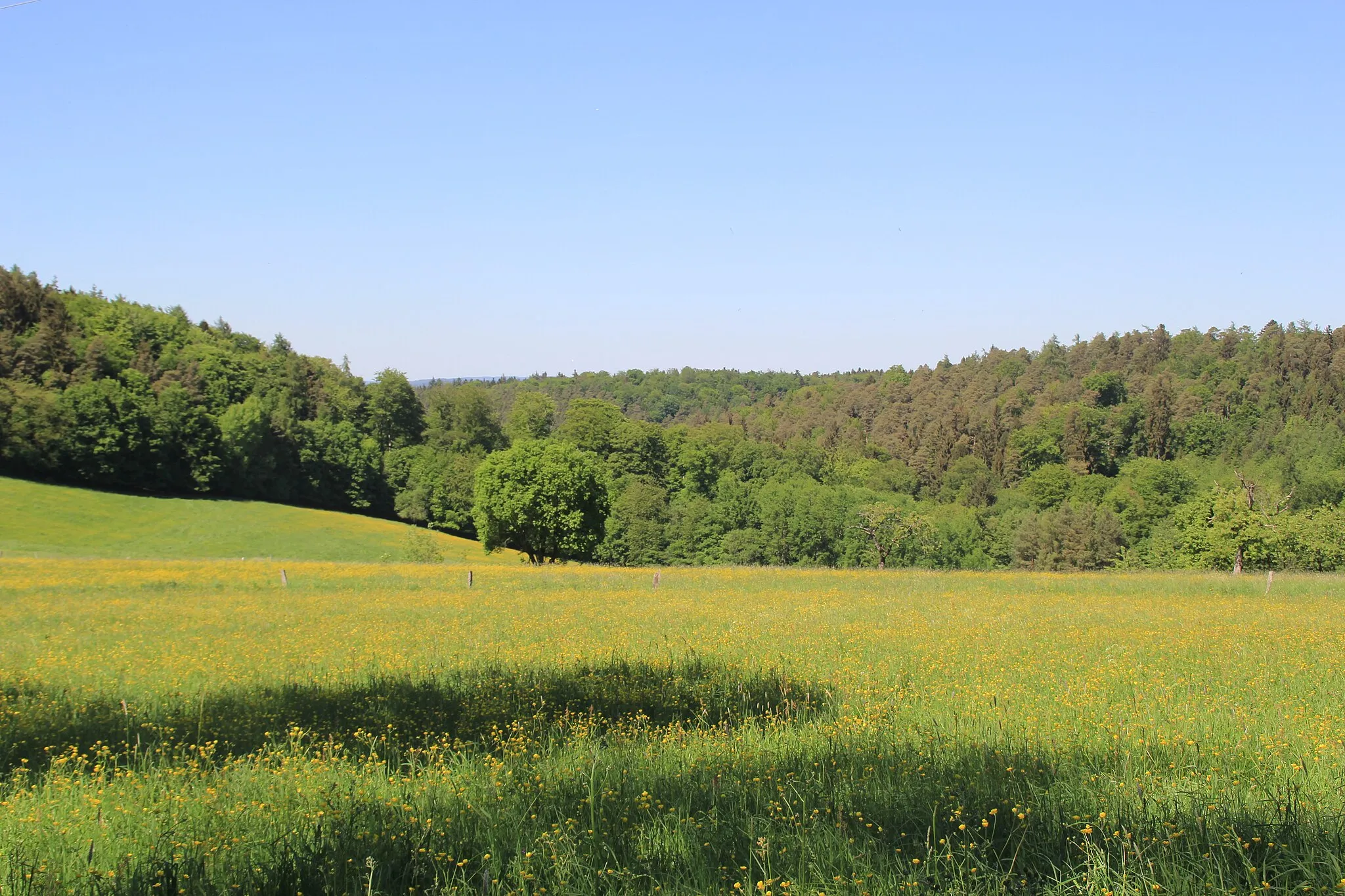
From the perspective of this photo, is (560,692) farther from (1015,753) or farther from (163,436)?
(163,436)

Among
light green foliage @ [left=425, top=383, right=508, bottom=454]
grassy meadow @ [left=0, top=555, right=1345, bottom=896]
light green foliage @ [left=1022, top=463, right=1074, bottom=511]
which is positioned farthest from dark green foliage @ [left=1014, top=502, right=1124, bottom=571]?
grassy meadow @ [left=0, top=555, right=1345, bottom=896]

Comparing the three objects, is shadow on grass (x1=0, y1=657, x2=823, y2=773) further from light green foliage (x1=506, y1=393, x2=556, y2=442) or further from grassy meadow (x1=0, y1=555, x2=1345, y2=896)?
light green foliage (x1=506, y1=393, x2=556, y2=442)

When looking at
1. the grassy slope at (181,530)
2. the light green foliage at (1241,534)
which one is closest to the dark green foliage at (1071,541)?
the light green foliage at (1241,534)

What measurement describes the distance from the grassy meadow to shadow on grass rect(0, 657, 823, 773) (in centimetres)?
6

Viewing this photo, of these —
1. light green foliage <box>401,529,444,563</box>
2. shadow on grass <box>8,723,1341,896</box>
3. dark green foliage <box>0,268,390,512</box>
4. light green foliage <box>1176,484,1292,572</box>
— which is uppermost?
dark green foliage <box>0,268,390,512</box>

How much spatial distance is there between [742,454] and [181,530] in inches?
2732

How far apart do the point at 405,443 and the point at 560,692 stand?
9523 cm

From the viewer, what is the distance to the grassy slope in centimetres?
5831

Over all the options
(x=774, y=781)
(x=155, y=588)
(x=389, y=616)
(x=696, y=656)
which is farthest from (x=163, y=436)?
(x=774, y=781)

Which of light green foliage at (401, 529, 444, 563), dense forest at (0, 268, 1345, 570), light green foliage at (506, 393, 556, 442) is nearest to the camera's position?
light green foliage at (401, 529, 444, 563)

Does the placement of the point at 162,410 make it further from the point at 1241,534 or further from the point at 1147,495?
the point at 1147,495

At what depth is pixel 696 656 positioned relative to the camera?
534 inches

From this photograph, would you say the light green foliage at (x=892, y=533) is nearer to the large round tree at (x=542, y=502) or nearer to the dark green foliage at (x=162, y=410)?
the large round tree at (x=542, y=502)

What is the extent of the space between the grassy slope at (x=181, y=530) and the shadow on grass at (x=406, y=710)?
154 ft
